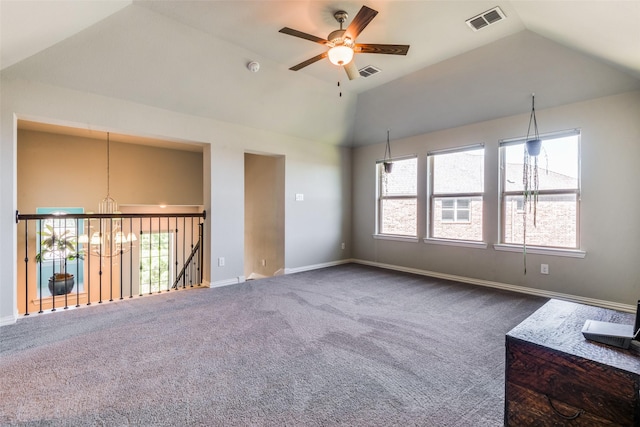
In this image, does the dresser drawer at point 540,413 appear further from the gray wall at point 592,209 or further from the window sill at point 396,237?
the window sill at point 396,237

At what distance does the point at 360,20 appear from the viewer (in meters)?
2.34

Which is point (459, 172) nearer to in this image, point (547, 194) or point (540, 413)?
point (547, 194)

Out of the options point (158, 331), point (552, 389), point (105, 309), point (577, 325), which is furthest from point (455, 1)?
point (105, 309)

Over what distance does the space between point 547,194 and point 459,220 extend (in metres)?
1.22

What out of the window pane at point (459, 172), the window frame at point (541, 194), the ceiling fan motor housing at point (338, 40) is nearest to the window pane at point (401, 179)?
the window pane at point (459, 172)

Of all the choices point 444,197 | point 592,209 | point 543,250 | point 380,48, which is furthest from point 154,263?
point 592,209

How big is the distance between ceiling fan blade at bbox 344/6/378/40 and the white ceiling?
43 centimetres

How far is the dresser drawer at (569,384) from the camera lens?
120 centimetres

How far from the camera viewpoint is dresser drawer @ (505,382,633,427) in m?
1.28

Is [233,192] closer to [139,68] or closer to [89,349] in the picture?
[139,68]

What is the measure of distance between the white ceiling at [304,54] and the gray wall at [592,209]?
22 centimetres

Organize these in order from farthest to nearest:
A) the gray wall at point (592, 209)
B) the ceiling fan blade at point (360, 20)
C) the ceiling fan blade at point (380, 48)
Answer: the gray wall at point (592, 209) → the ceiling fan blade at point (380, 48) → the ceiling fan blade at point (360, 20)

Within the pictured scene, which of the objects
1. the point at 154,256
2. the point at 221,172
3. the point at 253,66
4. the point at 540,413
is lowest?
the point at 154,256

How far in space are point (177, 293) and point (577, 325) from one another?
13.7ft
